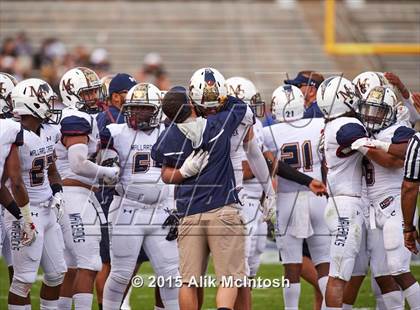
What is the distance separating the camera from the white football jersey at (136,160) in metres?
7.77

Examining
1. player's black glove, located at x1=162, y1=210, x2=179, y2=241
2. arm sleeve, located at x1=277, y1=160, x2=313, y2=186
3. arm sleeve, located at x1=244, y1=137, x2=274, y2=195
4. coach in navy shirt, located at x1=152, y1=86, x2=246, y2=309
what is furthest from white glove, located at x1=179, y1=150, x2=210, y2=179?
arm sleeve, located at x1=277, y1=160, x2=313, y2=186

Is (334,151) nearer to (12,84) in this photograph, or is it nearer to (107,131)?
(107,131)

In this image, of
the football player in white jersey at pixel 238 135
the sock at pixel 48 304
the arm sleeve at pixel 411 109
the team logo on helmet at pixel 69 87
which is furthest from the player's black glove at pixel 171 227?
the arm sleeve at pixel 411 109

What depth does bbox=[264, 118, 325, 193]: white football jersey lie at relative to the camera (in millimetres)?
8453

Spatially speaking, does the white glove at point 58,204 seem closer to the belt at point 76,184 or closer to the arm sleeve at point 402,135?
the belt at point 76,184

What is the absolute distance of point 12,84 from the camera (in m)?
7.96

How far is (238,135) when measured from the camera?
735 cm

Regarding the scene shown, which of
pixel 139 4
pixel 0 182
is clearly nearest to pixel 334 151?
pixel 0 182

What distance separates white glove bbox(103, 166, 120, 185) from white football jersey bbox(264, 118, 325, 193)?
4.53ft

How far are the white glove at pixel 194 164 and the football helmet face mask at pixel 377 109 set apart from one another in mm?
1294

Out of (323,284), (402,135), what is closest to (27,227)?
(323,284)

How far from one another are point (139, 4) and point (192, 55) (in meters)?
2.46

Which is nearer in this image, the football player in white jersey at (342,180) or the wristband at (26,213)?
the wristband at (26,213)

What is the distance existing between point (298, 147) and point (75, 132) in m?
1.88
